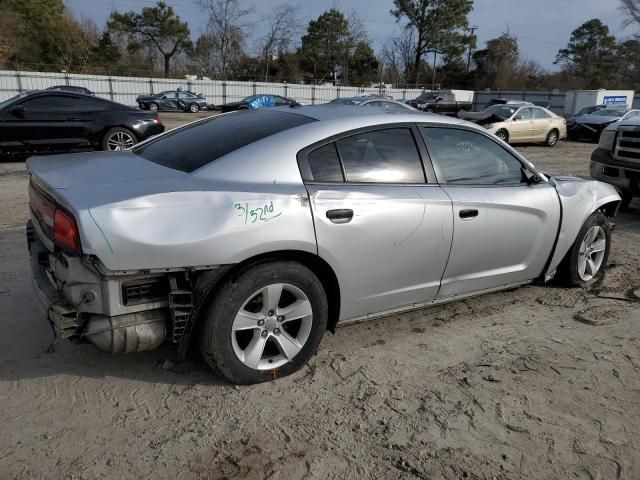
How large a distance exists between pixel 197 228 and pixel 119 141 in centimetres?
905

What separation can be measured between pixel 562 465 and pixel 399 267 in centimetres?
140

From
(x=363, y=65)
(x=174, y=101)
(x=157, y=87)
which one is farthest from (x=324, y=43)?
(x=174, y=101)

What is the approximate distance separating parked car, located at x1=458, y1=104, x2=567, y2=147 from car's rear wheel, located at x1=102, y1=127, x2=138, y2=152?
11262 millimetres

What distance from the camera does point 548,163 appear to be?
46.8 feet

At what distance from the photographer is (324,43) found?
63.2 metres

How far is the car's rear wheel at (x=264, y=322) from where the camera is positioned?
2.83 m

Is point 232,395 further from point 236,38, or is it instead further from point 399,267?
point 236,38

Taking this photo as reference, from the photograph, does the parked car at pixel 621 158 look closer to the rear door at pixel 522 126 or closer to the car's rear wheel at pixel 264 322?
the car's rear wheel at pixel 264 322

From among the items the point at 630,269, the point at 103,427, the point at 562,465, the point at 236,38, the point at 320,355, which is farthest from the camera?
the point at 236,38

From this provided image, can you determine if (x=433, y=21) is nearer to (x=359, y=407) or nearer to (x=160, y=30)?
(x=160, y=30)

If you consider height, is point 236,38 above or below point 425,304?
above

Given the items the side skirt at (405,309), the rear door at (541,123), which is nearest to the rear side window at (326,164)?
the side skirt at (405,309)

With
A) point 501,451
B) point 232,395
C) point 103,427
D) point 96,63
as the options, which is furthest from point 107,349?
point 96,63

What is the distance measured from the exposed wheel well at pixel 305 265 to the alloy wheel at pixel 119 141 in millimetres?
8652
